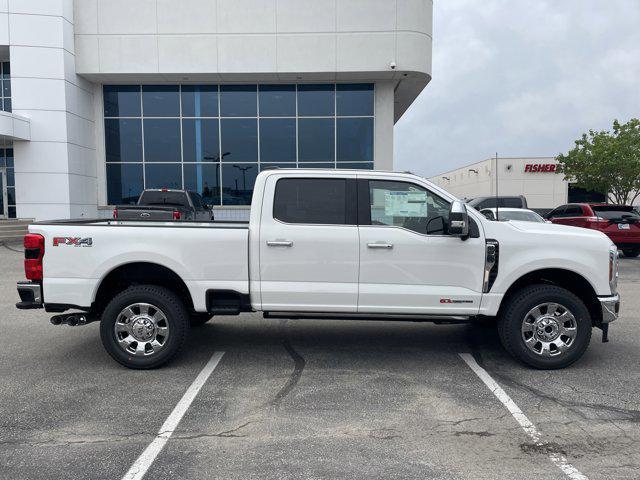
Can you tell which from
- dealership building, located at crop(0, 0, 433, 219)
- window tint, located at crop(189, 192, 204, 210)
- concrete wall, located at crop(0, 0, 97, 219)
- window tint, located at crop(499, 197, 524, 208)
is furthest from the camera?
dealership building, located at crop(0, 0, 433, 219)

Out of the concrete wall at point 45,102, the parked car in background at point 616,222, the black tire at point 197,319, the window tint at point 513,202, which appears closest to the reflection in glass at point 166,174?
the concrete wall at point 45,102

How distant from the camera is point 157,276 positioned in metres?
5.57

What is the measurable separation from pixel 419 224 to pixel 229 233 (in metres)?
1.97

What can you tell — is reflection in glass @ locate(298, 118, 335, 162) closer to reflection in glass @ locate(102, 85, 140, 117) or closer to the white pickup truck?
reflection in glass @ locate(102, 85, 140, 117)

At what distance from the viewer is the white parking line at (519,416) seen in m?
3.33

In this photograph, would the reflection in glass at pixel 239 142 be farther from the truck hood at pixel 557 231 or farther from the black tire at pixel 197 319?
the truck hood at pixel 557 231

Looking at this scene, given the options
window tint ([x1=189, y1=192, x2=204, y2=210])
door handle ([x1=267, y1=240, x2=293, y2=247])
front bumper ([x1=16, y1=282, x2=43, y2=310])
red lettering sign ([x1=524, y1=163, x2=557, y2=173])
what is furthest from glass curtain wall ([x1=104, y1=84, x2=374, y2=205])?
red lettering sign ([x1=524, y1=163, x2=557, y2=173])

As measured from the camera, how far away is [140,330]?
5.21 metres

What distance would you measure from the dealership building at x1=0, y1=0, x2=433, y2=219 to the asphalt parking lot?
638 inches

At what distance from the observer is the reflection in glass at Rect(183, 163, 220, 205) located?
22.4 meters

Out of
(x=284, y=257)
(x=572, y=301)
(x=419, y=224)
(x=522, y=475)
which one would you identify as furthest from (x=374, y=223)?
(x=522, y=475)

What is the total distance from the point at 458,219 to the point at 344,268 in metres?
1.23

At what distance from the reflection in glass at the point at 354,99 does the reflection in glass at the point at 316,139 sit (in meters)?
1.11

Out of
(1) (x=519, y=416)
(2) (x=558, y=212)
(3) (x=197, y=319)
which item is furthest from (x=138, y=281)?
(2) (x=558, y=212)
